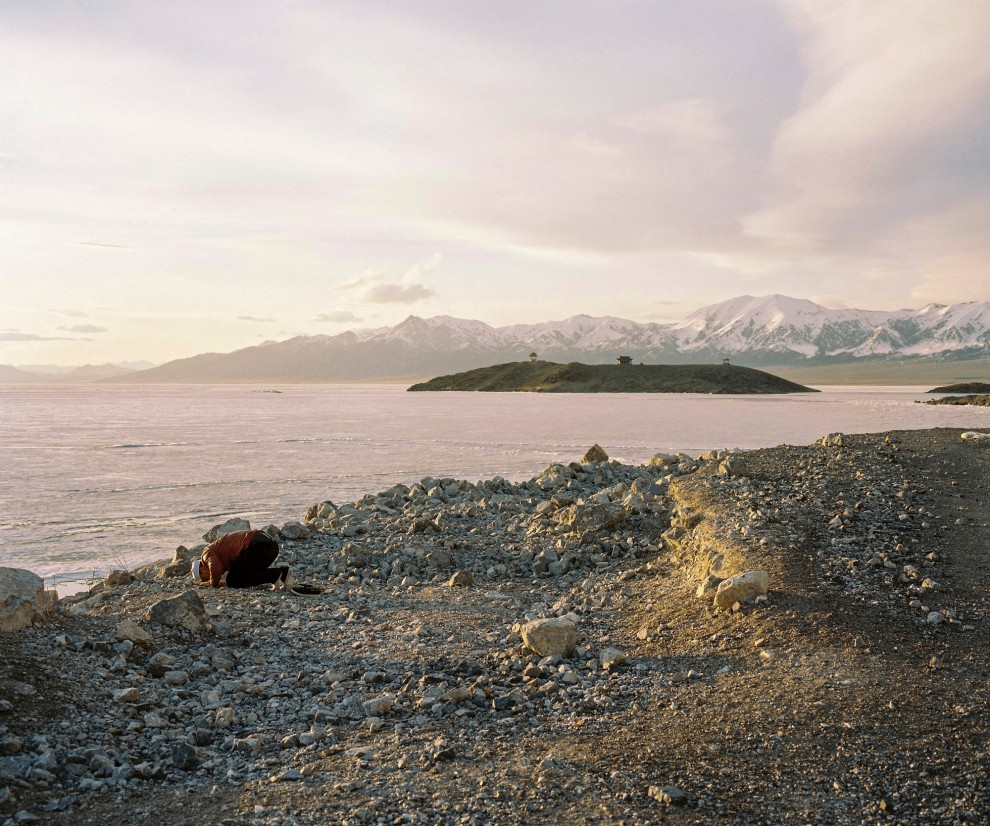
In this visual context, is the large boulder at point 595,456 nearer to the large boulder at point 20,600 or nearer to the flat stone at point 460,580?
the flat stone at point 460,580

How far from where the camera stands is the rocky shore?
5.46 m

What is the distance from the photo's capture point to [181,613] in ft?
29.1

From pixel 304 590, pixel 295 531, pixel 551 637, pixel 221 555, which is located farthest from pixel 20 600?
pixel 295 531

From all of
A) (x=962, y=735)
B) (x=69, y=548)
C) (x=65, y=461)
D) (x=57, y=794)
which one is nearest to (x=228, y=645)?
(x=57, y=794)

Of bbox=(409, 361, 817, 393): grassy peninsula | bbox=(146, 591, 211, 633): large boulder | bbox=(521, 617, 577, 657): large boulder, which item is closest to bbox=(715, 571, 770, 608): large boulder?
bbox=(521, 617, 577, 657): large boulder

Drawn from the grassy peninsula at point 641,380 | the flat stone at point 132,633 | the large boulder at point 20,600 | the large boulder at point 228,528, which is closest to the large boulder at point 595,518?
the large boulder at point 228,528

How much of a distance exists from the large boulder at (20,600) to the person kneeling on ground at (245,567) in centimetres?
299

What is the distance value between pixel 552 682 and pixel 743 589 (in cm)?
313

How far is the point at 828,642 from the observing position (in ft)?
26.2

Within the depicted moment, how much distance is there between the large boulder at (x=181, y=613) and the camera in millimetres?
8781

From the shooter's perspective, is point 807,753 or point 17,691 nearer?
point 807,753

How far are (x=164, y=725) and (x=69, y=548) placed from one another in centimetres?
1012

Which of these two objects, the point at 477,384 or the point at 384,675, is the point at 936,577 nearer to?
the point at 384,675

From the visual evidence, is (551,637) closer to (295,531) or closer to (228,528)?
(295,531)
